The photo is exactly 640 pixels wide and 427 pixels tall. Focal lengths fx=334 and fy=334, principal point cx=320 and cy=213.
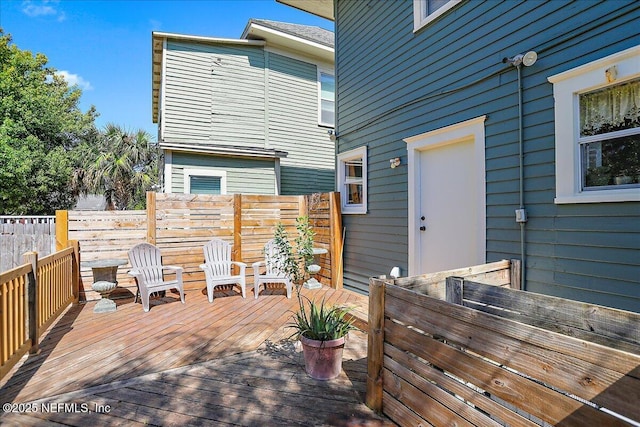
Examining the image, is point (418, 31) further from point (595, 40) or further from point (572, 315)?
point (572, 315)

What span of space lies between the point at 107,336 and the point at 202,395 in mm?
1756

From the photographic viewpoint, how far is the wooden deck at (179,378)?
213 centimetres

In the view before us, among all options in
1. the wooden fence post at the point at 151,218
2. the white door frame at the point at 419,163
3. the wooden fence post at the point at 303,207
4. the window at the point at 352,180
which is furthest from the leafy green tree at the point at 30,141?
the white door frame at the point at 419,163

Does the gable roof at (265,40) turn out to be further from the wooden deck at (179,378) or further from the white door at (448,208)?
the wooden deck at (179,378)

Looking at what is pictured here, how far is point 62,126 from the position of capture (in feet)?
Answer: 46.3

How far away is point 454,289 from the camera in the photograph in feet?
8.07

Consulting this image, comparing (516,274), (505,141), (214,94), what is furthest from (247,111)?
(516,274)

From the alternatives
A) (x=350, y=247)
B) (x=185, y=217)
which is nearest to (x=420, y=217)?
(x=350, y=247)

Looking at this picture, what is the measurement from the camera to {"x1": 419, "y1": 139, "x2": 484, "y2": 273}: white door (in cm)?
377

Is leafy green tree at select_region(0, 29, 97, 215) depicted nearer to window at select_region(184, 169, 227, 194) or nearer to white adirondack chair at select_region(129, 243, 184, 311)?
window at select_region(184, 169, 227, 194)

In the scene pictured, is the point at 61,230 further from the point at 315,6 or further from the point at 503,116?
the point at 315,6

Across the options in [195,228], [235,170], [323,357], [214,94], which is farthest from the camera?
[214,94]

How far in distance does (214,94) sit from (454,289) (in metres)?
7.54

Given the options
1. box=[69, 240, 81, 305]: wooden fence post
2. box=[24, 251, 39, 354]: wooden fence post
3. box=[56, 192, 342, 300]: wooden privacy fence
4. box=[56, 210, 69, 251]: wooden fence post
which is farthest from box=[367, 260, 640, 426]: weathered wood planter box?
box=[56, 210, 69, 251]: wooden fence post
